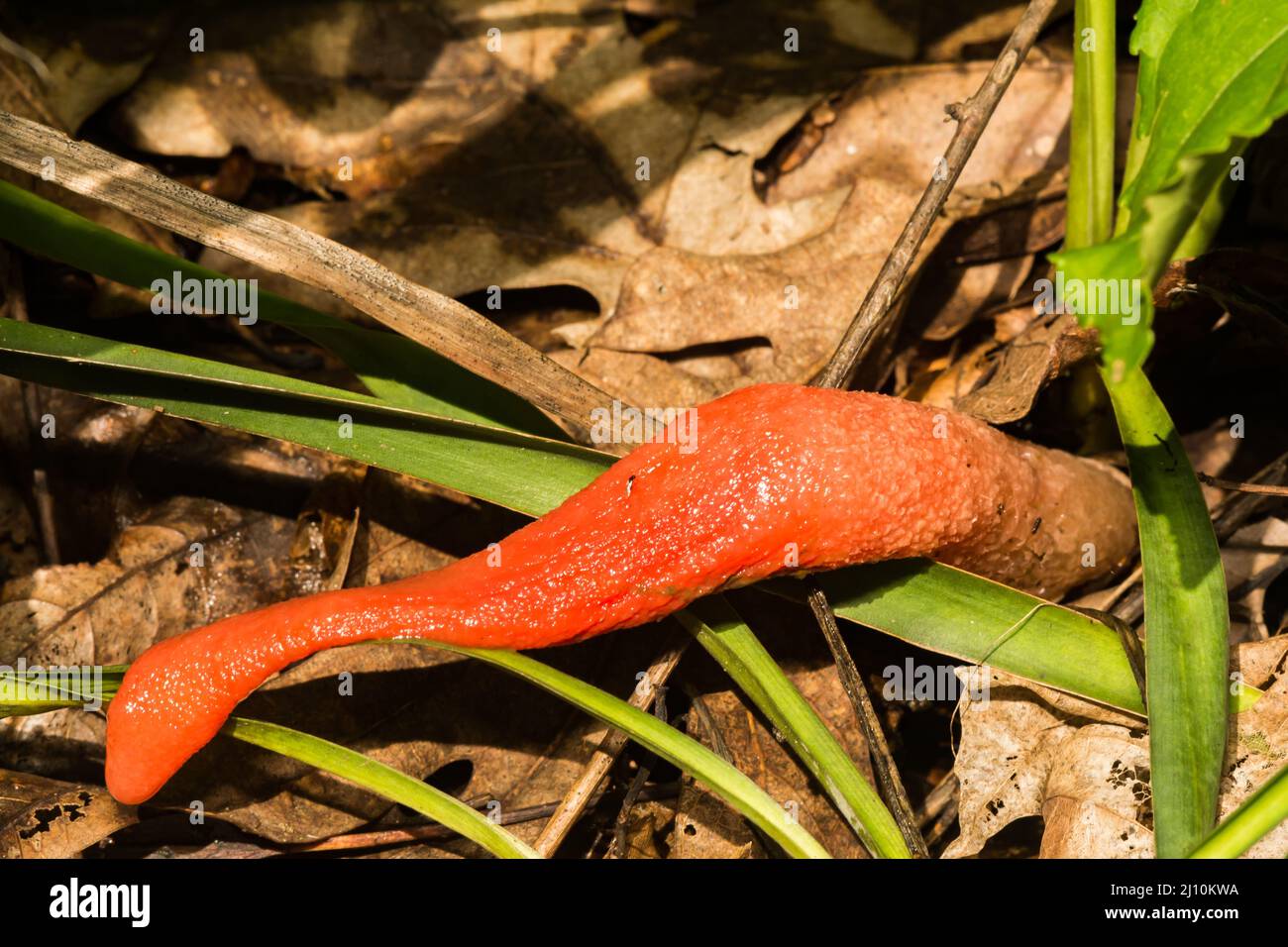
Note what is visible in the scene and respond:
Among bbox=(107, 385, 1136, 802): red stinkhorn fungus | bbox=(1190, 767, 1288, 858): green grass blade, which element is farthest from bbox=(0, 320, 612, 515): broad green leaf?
bbox=(1190, 767, 1288, 858): green grass blade

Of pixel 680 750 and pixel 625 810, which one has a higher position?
pixel 680 750

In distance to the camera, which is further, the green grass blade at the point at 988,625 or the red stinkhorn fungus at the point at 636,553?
the green grass blade at the point at 988,625

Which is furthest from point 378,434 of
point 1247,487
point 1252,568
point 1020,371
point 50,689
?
point 1252,568

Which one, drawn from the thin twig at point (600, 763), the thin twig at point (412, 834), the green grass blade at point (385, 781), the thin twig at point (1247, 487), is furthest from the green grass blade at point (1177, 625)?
the green grass blade at point (385, 781)

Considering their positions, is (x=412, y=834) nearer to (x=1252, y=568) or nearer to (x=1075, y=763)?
(x=1075, y=763)

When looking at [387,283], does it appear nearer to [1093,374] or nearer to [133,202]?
[133,202]

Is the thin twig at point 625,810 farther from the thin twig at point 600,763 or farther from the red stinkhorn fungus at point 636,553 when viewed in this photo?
the red stinkhorn fungus at point 636,553

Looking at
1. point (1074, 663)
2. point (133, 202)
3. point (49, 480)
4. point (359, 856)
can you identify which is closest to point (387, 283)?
point (133, 202)
